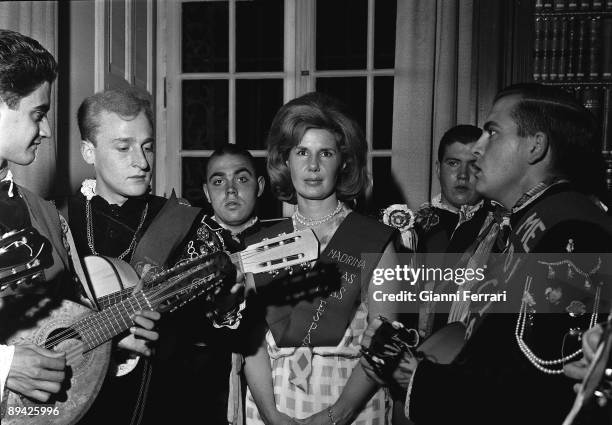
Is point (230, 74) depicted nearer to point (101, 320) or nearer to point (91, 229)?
point (91, 229)

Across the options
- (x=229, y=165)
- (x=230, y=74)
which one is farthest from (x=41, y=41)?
(x=230, y=74)

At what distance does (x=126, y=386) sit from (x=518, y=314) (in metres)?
1.14

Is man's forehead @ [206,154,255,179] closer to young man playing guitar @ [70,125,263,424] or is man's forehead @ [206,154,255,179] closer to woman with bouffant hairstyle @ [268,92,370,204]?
young man playing guitar @ [70,125,263,424]

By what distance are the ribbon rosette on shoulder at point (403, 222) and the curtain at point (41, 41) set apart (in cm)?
158

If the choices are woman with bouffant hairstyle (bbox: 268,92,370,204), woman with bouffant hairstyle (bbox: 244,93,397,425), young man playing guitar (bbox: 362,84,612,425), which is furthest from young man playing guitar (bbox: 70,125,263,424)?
young man playing guitar (bbox: 362,84,612,425)

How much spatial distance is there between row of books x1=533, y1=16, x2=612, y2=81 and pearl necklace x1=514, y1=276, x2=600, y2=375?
227cm

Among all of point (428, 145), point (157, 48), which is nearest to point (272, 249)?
point (428, 145)

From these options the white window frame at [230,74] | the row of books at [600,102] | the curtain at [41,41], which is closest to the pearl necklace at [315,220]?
the curtain at [41,41]

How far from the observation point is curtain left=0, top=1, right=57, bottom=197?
119 inches

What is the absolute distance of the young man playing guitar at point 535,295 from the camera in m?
1.55

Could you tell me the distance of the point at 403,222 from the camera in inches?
121

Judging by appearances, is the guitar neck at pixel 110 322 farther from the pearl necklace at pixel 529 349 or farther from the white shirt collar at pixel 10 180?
the pearl necklace at pixel 529 349

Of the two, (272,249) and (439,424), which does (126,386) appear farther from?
(439,424)

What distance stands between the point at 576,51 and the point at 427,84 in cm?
79
